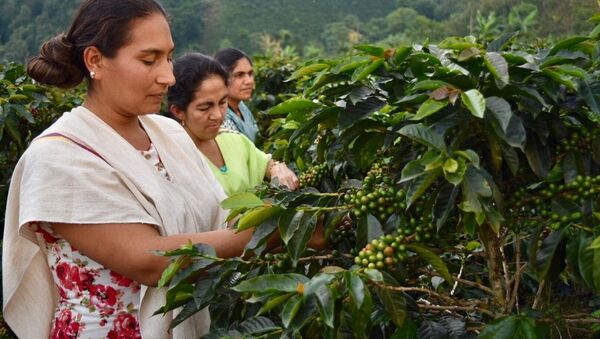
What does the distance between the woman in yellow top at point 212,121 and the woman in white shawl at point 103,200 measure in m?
1.12

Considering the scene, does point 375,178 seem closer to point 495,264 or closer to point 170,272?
point 495,264

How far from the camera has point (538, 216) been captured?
1.39 meters

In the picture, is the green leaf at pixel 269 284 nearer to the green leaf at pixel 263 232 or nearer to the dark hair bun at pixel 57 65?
the green leaf at pixel 263 232

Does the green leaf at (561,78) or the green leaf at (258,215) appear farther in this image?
the green leaf at (258,215)

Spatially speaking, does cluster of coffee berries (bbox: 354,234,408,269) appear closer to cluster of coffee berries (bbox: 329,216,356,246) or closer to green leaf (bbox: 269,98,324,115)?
cluster of coffee berries (bbox: 329,216,356,246)

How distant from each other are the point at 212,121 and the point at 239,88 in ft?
5.08

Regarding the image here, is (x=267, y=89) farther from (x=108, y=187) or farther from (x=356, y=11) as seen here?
(x=356, y=11)

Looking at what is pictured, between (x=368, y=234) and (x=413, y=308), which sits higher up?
(x=368, y=234)

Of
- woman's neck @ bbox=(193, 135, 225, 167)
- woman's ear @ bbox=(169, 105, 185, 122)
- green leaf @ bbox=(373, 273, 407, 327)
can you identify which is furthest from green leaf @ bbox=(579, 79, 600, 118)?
woman's ear @ bbox=(169, 105, 185, 122)

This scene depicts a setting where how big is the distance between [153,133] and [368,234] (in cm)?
83

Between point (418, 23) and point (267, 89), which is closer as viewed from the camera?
point (267, 89)

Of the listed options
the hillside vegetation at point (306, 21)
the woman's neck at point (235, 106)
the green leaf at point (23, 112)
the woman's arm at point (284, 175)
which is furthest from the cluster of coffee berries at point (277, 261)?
the hillside vegetation at point (306, 21)

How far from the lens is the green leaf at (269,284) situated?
4.06 feet

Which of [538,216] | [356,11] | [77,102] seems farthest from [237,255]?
[356,11]
